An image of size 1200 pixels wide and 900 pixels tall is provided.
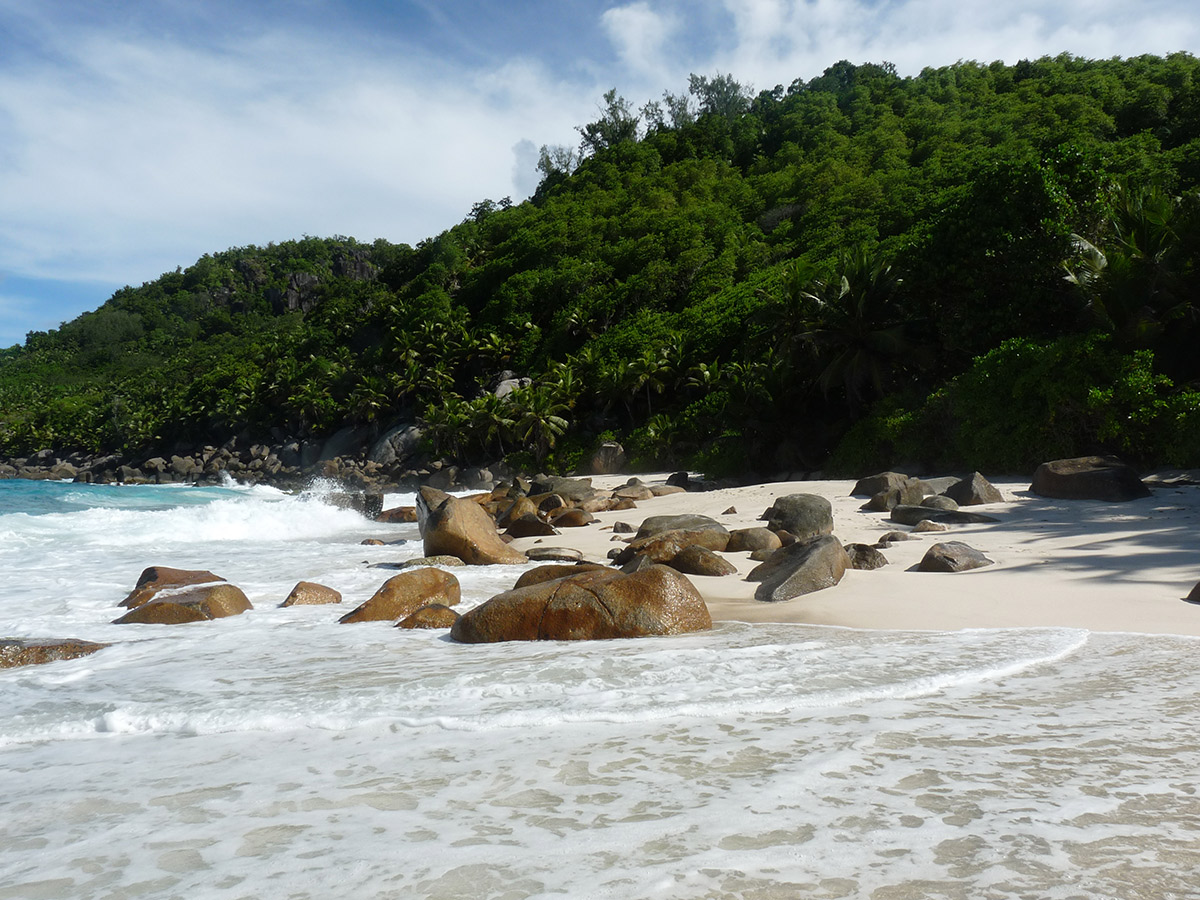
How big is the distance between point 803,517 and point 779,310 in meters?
15.9

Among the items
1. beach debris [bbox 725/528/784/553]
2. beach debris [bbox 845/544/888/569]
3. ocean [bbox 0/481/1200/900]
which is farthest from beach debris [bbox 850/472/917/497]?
ocean [bbox 0/481/1200/900]

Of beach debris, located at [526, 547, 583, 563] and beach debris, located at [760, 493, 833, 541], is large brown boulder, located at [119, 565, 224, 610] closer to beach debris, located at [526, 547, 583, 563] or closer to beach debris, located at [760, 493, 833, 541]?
beach debris, located at [526, 547, 583, 563]

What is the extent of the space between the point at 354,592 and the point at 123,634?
2313mm

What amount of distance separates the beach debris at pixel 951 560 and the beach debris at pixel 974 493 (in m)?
4.54

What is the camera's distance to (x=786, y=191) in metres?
55.0

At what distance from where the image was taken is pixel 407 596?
6.97 m

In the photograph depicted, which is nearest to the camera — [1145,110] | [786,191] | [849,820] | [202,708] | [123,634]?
[849,820]

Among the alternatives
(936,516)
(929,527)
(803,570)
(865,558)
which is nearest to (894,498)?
(936,516)

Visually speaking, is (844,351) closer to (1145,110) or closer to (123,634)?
(123,634)

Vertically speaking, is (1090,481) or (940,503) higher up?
(1090,481)

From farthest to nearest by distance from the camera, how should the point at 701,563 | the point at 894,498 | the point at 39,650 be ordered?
the point at 894,498 < the point at 701,563 < the point at 39,650

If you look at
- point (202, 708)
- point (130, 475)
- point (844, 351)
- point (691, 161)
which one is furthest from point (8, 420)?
point (202, 708)

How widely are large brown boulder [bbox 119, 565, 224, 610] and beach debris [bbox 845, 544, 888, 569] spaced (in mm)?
6703

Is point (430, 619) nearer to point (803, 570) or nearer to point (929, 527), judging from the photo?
point (803, 570)
